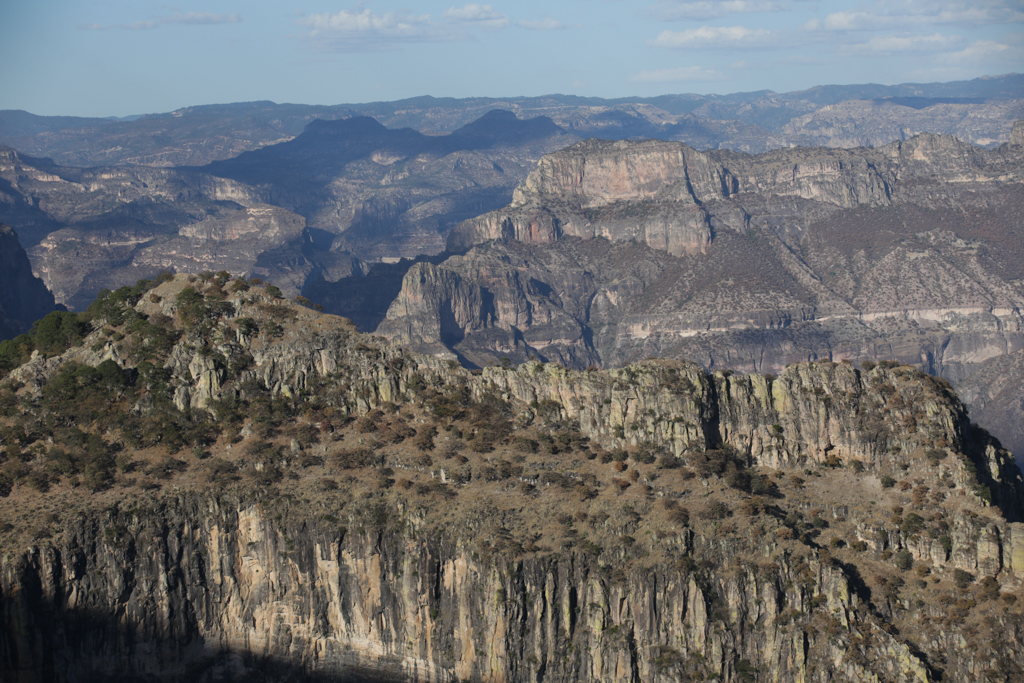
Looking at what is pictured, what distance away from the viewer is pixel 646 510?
3531 inches

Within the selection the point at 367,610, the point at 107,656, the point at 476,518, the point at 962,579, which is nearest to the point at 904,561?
the point at 962,579

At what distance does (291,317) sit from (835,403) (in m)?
56.7

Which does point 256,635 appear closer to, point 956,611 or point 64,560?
point 64,560

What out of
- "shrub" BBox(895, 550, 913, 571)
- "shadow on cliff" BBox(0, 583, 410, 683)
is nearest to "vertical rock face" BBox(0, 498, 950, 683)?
"shadow on cliff" BBox(0, 583, 410, 683)

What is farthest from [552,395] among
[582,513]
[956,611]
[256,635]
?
[956,611]

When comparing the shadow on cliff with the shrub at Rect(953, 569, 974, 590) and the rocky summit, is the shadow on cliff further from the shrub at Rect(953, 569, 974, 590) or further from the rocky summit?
the shrub at Rect(953, 569, 974, 590)

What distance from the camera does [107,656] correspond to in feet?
289

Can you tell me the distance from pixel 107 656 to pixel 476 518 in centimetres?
3327

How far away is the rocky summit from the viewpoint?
269ft

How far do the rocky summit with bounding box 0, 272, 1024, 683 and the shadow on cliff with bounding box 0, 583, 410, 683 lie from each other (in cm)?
23

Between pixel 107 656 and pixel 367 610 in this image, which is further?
pixel 367 610

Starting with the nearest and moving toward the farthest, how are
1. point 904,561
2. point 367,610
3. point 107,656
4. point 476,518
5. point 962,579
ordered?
point 962,579 → point 904,561 → point 107,656 → point 367,610 → point 476,518

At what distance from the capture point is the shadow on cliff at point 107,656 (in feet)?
278

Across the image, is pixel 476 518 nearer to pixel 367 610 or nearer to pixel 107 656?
pixel 367 610
